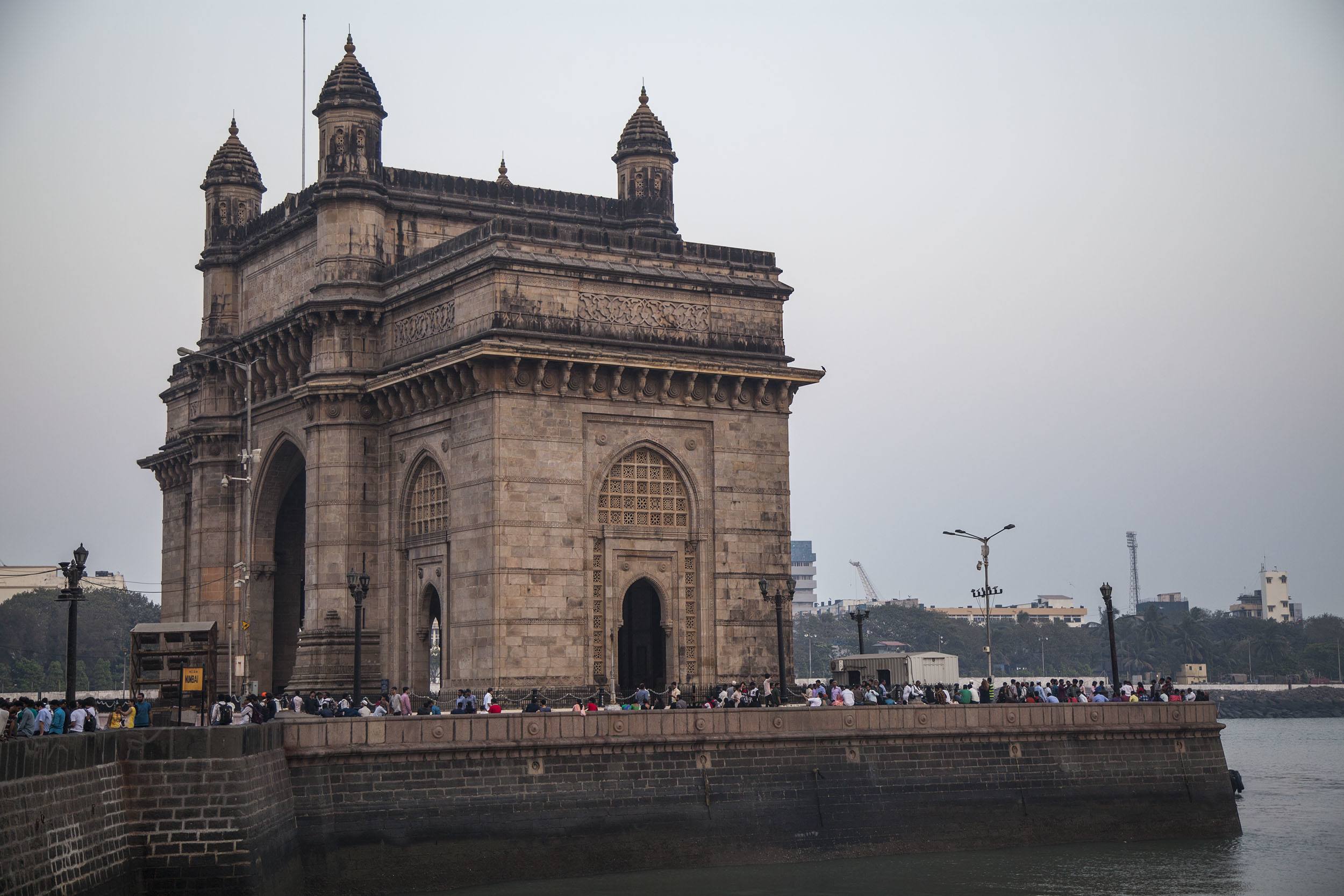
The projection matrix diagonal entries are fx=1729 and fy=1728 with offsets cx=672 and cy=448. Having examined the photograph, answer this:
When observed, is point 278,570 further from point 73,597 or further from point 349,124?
point 73,597

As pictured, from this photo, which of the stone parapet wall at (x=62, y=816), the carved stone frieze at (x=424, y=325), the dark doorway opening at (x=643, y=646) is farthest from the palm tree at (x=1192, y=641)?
the stone parapet wall at (x=62, y=816)

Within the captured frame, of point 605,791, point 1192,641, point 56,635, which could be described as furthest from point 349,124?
point 1192,641

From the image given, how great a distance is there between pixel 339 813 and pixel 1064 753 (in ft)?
49.2

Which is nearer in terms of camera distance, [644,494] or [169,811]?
[169,811]

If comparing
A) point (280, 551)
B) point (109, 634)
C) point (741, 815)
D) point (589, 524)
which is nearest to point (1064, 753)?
point (741, 815)

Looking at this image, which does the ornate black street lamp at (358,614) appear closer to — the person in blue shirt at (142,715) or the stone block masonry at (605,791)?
the stone block masonry at (605,791)

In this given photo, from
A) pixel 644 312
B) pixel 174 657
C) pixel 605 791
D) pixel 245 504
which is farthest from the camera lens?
pixel 245 504

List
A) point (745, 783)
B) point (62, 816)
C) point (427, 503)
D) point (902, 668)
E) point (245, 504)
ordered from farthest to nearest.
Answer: point (245, 504) → point (902, 668) → point (427, 503) → point (745, 783) → point (62, 816)

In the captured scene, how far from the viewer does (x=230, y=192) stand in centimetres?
5147

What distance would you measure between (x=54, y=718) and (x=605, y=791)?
32.3 feet

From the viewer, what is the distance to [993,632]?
142 meters

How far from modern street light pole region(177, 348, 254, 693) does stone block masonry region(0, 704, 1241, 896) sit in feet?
55.2

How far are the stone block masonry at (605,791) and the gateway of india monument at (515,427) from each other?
21.1ft

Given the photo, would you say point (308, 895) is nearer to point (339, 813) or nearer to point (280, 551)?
point (339, 813)
